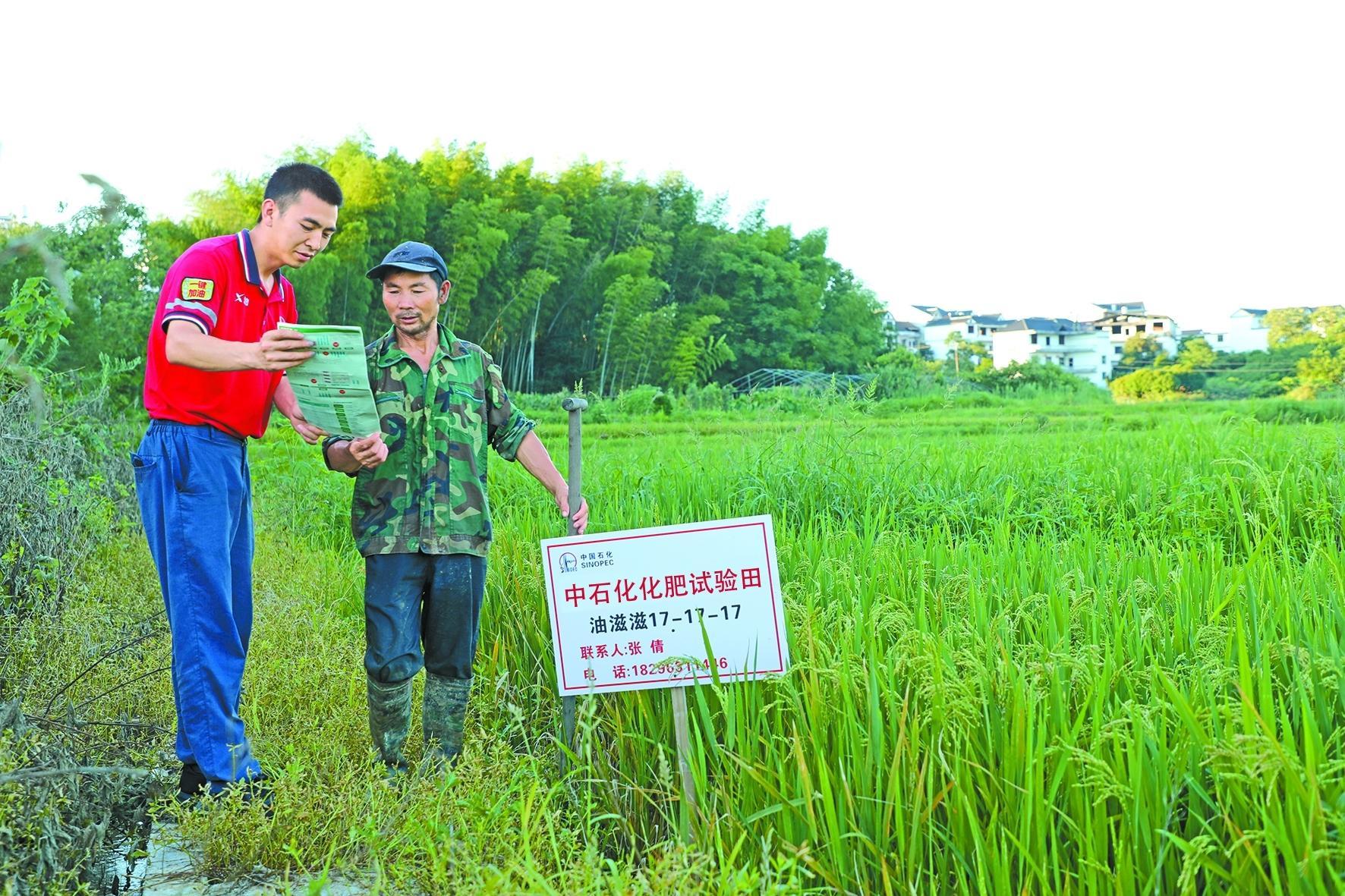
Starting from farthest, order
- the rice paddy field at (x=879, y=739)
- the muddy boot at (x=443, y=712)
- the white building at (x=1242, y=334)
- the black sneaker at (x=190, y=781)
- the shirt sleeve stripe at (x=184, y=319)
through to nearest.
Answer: the white building at (x=1242, y=334) → the muddy boot at (x=443, y=712) → the black sneaker at (x=190, y=781) → the shirt sleeve stripe at (x=184, y=319) → the rice paddy field at (x=879, y=739)

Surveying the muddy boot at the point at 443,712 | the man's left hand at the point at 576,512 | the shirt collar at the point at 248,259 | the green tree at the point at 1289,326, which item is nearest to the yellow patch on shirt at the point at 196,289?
the shirt collar at the point at 248,259

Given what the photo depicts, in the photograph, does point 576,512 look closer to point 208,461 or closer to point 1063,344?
point 208,461

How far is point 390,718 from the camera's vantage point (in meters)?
2.90

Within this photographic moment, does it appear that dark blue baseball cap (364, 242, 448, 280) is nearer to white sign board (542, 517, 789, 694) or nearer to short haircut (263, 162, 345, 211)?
short haircut (263, 162, 345, 211)

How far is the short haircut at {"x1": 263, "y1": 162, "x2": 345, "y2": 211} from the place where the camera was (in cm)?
A: 273

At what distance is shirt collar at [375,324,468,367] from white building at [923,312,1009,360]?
275ft

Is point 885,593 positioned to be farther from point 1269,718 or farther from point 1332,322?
point 1332,322

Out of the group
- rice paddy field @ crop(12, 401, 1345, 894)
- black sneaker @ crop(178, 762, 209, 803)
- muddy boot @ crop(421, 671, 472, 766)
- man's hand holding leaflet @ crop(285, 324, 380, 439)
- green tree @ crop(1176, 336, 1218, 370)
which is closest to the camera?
rice paddy field @ crop(12, 401, 1345, 894)

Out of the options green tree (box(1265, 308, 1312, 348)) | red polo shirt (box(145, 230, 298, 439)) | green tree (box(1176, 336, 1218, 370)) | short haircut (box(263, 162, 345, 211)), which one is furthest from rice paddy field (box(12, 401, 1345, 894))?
green tree (box(1265, 308, 1312, 348))

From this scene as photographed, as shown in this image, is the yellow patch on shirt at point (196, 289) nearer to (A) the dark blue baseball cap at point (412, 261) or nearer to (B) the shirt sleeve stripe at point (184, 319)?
(B) the shirt sleeve stripe at point (184, 319)

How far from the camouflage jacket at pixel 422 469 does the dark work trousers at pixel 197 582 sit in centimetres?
32

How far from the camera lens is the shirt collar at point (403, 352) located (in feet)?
9.51

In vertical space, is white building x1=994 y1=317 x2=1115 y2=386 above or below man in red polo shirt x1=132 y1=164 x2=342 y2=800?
above

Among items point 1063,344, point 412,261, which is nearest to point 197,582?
point 412,261
